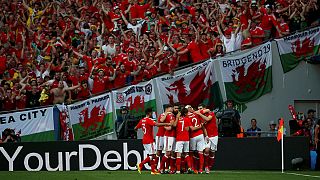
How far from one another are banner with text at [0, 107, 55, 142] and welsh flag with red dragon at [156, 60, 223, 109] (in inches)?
156

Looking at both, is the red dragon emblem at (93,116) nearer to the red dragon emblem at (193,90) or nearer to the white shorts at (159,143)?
the red dragon emblem at (193,90)

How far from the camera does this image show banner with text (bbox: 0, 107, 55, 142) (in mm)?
32103

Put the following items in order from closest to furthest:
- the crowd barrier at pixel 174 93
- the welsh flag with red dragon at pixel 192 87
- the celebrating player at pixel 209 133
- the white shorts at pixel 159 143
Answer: the celebrating player at pixel 209 133, the white shorts at pixel 159 143, the crowd barrier at pixel 174 93, the welsh flag with red dragon at pixel 192 87

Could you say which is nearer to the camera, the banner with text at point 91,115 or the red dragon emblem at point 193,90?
the banner with text at point 91,115

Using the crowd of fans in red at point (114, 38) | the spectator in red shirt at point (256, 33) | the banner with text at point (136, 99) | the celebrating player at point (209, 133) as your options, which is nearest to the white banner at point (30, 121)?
the crowd of fans in red at point (114, 38)

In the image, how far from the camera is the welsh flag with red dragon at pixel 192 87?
33.3 m

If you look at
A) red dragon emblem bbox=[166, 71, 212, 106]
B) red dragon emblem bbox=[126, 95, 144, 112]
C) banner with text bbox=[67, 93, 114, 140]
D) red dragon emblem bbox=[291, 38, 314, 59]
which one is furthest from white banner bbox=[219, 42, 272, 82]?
banner with text bbox=[67, 93, 114, 140]

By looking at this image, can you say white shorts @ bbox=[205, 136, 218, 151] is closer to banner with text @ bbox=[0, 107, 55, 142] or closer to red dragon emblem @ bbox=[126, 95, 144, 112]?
red dragon emblem @ bbox=[126, 95, 144, 112]

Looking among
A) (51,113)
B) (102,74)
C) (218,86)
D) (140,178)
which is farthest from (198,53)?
(140,178)

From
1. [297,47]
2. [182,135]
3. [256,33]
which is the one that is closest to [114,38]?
[256,33]

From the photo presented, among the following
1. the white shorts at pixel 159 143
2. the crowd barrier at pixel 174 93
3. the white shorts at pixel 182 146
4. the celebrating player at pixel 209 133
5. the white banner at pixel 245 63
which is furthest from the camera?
the white banner at pixel 245 63

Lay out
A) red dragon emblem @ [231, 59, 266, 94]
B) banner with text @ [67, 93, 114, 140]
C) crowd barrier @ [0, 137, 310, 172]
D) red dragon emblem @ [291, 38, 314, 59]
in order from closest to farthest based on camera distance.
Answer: crowd barrier @ [0, 137, 310, 172], banner with text @ [67, 93, 114, 140], red dragon emblem @ [231, 59, 266, 94], red dragon emblem @ [291, 38, 314, 59]

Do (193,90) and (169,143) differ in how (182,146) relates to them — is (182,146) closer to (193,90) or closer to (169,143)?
(169,143)

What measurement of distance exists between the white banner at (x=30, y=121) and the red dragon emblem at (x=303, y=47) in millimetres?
8954
